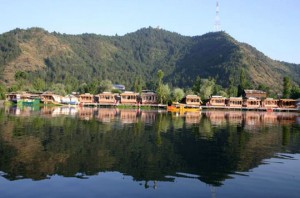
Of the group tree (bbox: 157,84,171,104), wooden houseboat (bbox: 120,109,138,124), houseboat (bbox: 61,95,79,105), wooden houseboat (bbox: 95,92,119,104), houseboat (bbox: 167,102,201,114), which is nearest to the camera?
wooden houseboat (bbox: 120,109,138,124)

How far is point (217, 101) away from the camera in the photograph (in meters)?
121

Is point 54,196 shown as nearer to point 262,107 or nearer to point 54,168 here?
point 54,168

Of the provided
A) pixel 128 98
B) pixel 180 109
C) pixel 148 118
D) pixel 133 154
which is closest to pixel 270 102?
pixel 180 109

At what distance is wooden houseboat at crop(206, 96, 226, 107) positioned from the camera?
120 m

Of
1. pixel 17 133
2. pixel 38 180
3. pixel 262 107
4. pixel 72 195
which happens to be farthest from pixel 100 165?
pixel 262 107

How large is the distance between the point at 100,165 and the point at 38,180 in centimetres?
460

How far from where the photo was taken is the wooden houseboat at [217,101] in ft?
393

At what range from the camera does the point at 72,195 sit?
51.6 feet

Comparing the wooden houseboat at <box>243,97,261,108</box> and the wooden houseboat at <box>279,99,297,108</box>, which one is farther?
the wooden houseboat at <box>279,99,297,108</box>

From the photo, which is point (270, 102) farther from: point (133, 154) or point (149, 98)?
point (133, 154)

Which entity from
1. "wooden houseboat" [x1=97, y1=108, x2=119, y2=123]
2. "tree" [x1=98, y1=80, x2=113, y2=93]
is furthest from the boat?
"tree" [x1=98, y1=80, x2=113, y2=93]

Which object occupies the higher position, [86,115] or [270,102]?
[270,102]

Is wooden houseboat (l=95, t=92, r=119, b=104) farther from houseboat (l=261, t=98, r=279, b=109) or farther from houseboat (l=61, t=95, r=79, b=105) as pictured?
houseboat (l=261, t=98, r=279, b=109)

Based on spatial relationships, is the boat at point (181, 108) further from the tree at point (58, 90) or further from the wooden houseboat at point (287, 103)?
the tree at point (58, 90)
